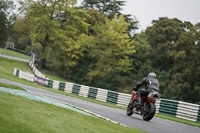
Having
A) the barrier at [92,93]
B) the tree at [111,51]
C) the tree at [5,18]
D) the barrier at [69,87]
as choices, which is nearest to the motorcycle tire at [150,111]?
the barrier at [92,93]

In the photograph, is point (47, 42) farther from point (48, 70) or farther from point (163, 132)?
point (163, 132)

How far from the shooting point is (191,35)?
4203cm

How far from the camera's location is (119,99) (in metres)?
25.3

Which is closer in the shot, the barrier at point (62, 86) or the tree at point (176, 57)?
the barrier at point (62, 86)

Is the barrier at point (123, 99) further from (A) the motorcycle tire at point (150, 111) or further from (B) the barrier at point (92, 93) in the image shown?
(A) the motorcycle tire at point (150, 111)

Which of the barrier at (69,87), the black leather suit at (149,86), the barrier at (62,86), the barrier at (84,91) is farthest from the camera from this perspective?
the barrier at (62,86)

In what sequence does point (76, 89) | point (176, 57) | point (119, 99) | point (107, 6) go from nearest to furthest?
point (119, 99)
point (76, 89)
point (176, 57)
point (107, 6)

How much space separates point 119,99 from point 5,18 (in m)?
40.4

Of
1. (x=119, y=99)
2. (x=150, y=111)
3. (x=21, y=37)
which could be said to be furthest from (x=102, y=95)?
(x=21, y=37)

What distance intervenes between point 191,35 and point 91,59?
22.2 meters

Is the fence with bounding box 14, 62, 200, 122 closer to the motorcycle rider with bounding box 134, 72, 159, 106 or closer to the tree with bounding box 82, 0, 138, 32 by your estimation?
the motorcycle rider with bounding box 134, 72, 159, 106

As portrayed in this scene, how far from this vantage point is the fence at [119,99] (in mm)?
18812

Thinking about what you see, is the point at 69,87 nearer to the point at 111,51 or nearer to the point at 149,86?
the point at 149,86

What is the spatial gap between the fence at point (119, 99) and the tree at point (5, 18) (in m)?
20.6
